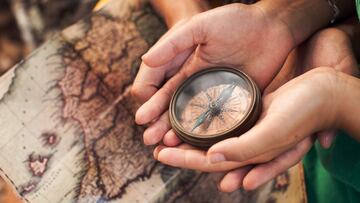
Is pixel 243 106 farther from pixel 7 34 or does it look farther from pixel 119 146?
pixel 7 34

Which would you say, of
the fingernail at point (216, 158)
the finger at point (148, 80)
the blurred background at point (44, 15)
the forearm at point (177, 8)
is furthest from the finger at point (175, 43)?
the blurred background at point (44, 15)

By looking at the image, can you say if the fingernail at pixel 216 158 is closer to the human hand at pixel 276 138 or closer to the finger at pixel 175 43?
the human hand at pixel 276 138

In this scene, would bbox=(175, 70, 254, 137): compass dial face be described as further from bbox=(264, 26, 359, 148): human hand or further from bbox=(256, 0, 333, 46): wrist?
bbox=(256, 0, 333, 46): wrist

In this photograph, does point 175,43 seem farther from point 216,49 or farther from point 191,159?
point 191,159

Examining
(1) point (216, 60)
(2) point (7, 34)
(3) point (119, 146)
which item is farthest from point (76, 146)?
(2) point (7, 34)

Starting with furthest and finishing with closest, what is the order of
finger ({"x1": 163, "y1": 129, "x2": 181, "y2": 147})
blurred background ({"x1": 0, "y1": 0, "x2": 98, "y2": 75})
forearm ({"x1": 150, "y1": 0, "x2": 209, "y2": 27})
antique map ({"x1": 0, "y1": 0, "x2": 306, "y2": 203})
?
blurred background ({"x1": 0, "y1": 0, "x2": 98, "y2": 75}), forearm ({"x1": 150, "y1": 0, "x2": 209, "y2": 27}), antique map ({"x1": 0, "y1": 0, "x2": 306, "y2": 203}), finger ({"x1": 163, "y1": 129, "x2": 181, "y2": 147})

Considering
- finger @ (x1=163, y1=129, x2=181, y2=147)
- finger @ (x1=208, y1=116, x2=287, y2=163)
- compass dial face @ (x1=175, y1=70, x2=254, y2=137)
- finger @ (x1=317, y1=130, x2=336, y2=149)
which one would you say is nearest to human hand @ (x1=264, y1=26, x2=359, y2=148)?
finger @ (x1=317, y1=130, x2=336, y2=149)
